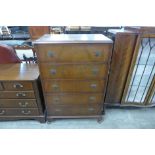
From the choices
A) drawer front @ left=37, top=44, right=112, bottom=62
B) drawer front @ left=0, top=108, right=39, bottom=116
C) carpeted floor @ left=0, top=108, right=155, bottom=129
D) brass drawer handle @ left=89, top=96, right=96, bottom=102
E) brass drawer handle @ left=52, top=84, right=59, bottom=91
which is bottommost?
carpeted floor @ left=0, top=108, right=155, bottom=129

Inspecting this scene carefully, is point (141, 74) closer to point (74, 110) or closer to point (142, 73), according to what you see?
point (142, 73)

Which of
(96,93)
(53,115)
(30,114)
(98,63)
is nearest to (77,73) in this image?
(98,63)

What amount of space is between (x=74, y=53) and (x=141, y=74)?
43.9 inches

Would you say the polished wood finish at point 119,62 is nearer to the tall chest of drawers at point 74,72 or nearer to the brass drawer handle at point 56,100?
the tall chest of drawers at point 74,72

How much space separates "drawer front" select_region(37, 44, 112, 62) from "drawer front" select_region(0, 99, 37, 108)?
66 cm

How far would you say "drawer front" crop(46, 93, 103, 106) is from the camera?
4.94 feet

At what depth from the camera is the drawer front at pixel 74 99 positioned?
59.3 inches

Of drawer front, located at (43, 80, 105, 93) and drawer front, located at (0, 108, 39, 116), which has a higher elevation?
drawer front, located at (43, 80, 105, 93)

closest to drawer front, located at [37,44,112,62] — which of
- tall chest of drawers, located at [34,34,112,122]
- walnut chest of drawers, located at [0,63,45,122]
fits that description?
tall chest of drawers, located at [34,34,112,122]

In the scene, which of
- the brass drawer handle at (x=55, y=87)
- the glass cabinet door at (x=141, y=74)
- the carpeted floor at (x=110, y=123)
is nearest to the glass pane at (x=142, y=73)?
the glass cabinet door at (x=141, y=74)

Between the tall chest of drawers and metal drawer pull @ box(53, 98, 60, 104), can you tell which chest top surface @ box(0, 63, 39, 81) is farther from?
metal drawer pull @ box(53, 98, 60, 104)

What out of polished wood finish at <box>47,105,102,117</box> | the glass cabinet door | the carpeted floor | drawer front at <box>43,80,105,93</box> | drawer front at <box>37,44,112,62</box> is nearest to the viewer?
drawer front at <box>37,44,112,62</box>

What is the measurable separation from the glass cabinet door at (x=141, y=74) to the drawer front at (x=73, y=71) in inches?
20.9
